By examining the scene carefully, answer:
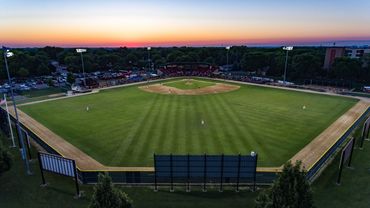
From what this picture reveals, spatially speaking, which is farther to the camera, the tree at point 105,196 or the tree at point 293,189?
the tree at point 105,196

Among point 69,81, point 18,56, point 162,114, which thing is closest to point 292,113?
point 162,114

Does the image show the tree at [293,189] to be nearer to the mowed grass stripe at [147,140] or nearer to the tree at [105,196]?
the tree at [105,196]

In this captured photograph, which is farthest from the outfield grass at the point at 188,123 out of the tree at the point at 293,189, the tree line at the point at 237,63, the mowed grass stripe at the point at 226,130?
the tree line at the point at 237,63

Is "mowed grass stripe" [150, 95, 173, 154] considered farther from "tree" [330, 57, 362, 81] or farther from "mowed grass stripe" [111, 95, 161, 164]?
"tree" [330, 57, 362, 81]

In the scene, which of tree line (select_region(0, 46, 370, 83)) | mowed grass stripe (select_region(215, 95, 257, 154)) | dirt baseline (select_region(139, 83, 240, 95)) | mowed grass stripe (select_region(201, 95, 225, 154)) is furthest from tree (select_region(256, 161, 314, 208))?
tree line (select_region(0, 46, 370, 83))

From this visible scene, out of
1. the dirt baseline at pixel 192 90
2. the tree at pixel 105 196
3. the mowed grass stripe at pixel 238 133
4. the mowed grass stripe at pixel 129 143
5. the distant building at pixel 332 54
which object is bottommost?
the dirt baseline at pixel 192 90

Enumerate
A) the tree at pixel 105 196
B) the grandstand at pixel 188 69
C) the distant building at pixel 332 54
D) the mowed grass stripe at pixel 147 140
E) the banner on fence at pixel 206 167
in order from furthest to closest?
the grandstand at pixel 188 69, the distant building at pixel 332 54, the mowed grass stripe at pixel 147 140, the banner on fence at pixel 206 167, the tree at pixel 105 196

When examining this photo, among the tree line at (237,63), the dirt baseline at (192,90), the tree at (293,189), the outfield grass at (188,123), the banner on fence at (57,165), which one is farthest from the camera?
the tree line at (237,63)

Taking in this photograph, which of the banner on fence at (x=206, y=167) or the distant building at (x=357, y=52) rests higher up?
the distant building at (x=357, y=52)

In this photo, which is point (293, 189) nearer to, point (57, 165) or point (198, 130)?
point (57, 165)
